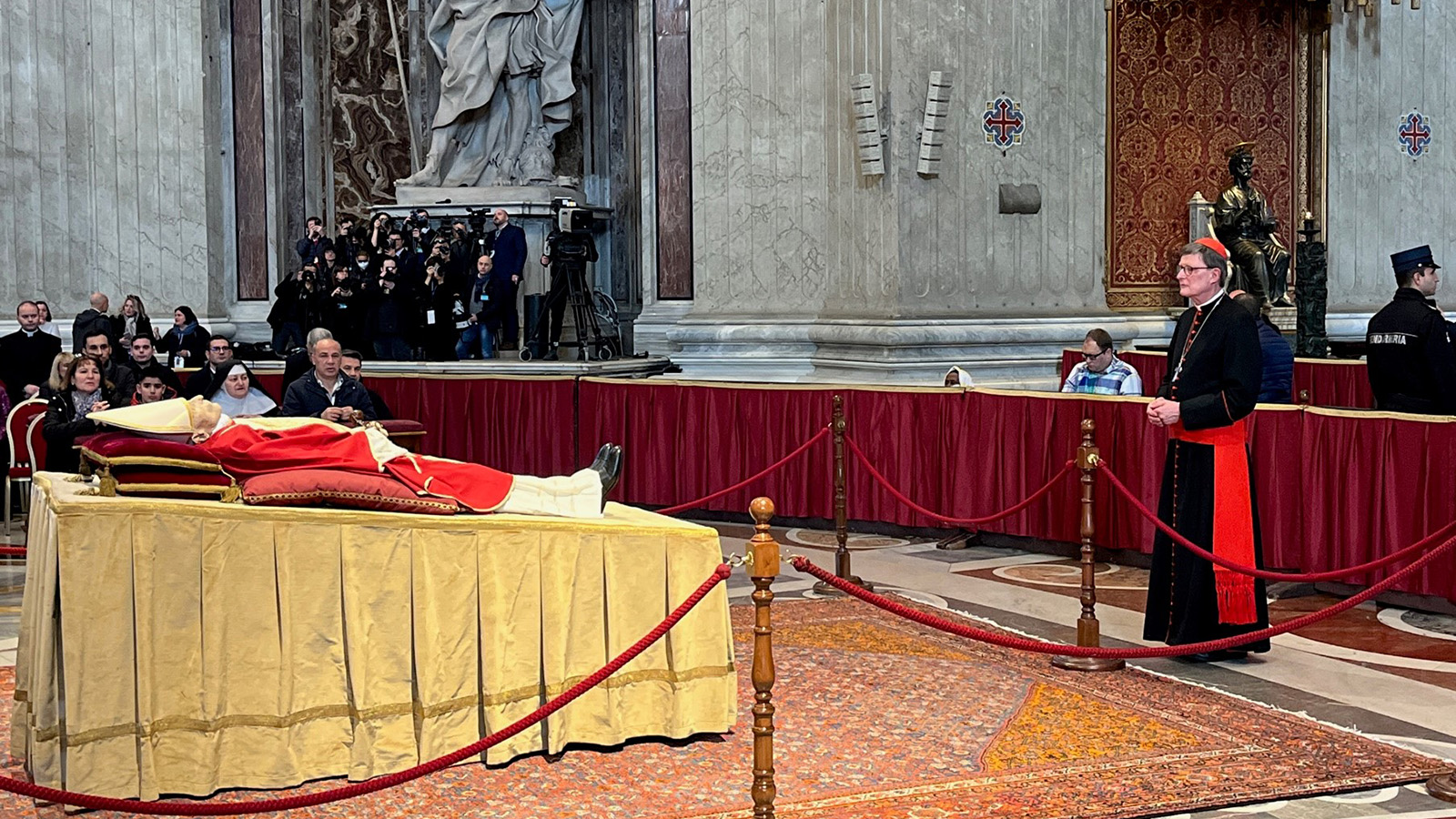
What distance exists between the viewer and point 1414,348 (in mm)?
9844

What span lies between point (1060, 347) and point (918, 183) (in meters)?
1.80

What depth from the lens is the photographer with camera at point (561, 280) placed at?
52.3 ft

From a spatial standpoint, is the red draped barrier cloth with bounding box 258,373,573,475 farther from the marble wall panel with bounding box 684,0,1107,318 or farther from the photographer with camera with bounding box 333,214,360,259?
the photographer with camera with bounding box 333,214,360,259

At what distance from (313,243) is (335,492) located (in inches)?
466

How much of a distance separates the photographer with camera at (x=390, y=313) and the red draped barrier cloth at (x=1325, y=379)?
605cm

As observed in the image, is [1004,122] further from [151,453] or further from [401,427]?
[151,453]

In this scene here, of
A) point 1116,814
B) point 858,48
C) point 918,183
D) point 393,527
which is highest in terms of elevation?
point 858,48

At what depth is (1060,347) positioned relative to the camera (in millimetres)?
14539

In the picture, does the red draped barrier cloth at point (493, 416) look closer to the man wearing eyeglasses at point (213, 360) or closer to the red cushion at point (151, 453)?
the man wearing eyeglasses at point (213, 360)

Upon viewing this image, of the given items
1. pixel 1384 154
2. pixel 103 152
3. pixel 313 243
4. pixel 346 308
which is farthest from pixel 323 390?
pixel 1384 154

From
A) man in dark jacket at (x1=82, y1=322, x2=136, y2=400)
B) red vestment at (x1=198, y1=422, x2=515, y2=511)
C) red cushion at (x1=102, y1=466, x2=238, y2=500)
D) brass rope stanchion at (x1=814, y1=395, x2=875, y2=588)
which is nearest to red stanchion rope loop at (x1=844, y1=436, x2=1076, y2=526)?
brass rope stanchion at (x1=814, y1=395, x2=875, y2=588)

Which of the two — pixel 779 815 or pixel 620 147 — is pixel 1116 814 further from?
pixel 620 147

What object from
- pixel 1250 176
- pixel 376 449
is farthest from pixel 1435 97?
pixel 376 449

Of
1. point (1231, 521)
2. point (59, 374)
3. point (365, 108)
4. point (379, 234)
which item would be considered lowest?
point (1231, 521)
